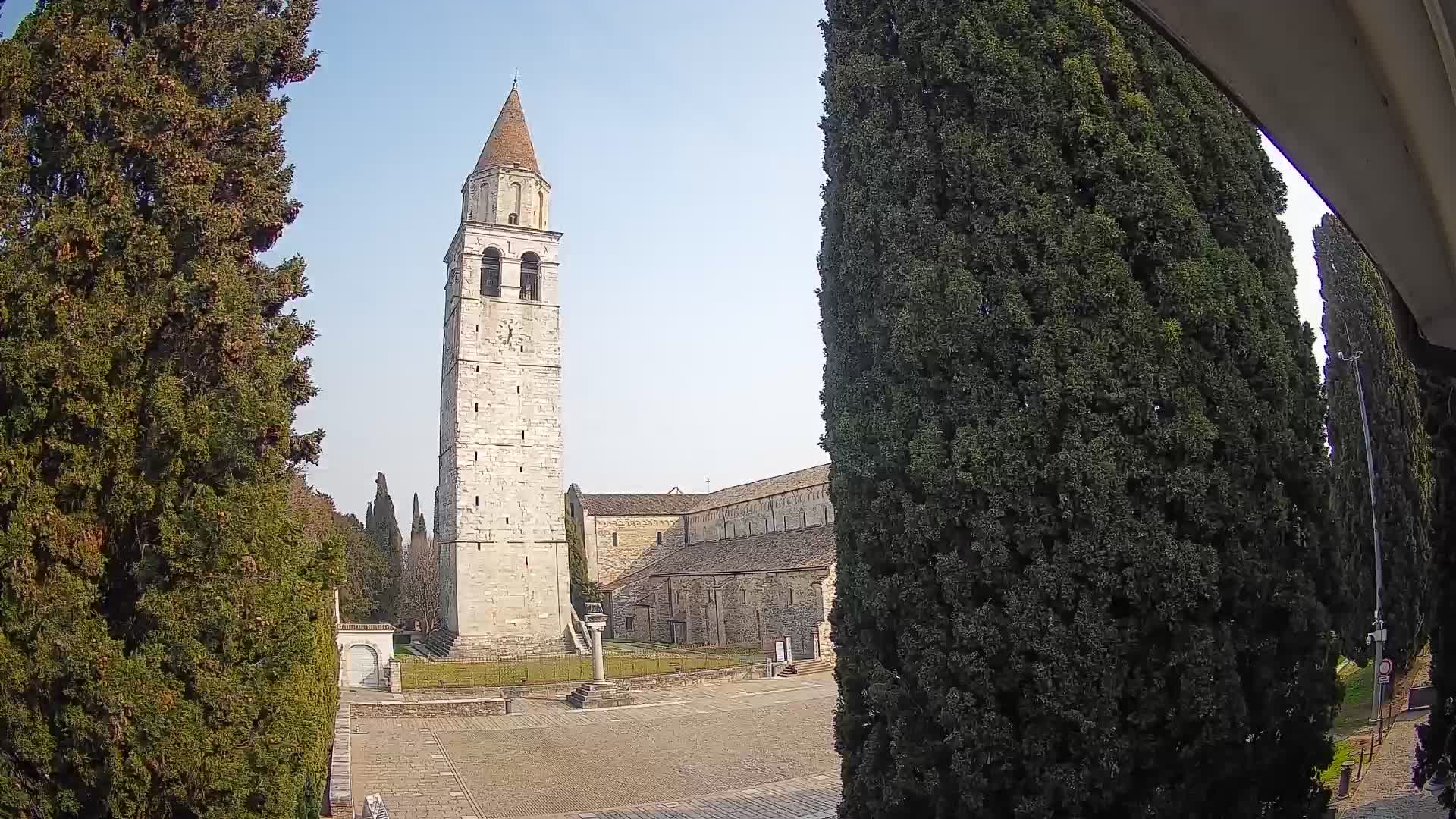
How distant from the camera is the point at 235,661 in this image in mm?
5688

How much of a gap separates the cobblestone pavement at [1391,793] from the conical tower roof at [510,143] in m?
35.2

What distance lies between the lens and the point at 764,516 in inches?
1695

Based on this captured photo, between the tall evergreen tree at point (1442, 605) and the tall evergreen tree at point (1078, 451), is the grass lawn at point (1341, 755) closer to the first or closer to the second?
the tall evergreen tree at point (1442, 605)

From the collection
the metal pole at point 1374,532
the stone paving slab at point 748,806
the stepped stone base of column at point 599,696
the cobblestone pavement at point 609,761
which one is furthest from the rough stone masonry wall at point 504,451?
the metal pole at point 1374,532

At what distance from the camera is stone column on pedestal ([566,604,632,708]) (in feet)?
76.1

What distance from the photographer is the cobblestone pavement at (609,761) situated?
40.6ft

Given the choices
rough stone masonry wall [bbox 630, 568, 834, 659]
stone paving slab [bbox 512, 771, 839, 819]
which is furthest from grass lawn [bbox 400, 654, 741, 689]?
stone paving slab [bbox 512, 771, 839, 819]

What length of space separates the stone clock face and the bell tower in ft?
0.11

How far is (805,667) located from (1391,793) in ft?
73.0

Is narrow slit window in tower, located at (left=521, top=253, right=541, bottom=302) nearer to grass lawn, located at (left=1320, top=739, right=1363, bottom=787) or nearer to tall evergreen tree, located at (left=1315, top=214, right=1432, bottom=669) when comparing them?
tall evergreen tree, located at (left=1315, top=214, right=1432, bottom=669)

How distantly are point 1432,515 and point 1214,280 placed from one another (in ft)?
9.86

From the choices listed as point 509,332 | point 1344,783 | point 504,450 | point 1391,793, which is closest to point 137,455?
point 1344,783

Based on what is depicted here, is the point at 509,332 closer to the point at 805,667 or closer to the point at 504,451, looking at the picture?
the point at 504,451

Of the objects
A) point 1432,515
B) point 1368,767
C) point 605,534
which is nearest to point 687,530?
point 605,534
